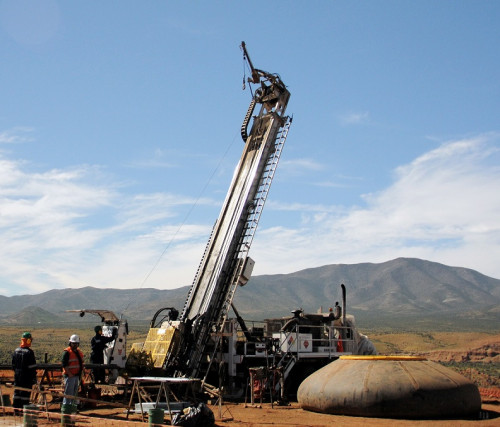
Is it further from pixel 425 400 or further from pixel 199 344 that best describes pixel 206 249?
pixel 425 400

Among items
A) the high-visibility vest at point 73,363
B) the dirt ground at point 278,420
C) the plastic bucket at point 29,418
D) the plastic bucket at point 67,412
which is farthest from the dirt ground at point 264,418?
the high-visibility vest at point 73,363

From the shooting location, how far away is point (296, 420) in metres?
14.2

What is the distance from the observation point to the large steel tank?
14.2m

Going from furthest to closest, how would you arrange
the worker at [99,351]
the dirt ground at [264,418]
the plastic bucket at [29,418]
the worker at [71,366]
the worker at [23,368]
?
the worker at [99,351], the worker at [23,368], the worker at [71,366], the dirt ground at [264,418], the plastic bucket at [29,418]

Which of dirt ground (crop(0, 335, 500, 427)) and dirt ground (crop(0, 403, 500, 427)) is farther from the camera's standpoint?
dirt ground (crop(0, 403, 500, 427))

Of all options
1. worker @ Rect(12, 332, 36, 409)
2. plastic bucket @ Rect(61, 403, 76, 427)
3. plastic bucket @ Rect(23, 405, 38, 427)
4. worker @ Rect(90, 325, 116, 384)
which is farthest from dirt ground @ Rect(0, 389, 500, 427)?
worker @ Rect(90, 325, 116, 384)

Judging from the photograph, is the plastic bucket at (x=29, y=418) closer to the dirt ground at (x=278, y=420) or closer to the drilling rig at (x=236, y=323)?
the dirt ground at (x=278, y=420)

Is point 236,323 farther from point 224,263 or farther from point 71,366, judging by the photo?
point 71,366

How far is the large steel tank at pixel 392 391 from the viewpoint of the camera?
14.2 m

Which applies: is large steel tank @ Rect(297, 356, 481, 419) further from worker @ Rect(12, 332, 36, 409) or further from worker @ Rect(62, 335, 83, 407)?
worker @ Rect(12, 332, 36, 409)

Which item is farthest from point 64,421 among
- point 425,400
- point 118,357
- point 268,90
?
point 268,90

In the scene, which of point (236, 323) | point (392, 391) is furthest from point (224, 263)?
point (392, 391)

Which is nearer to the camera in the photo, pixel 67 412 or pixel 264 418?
pixel 67 412

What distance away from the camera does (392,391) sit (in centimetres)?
1427
